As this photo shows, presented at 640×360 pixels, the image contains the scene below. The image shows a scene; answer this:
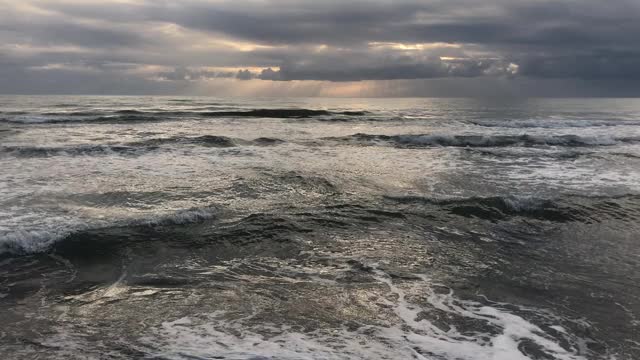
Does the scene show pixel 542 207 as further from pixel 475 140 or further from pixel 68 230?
pixel 475 140

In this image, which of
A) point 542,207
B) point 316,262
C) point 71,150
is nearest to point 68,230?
point 316,262

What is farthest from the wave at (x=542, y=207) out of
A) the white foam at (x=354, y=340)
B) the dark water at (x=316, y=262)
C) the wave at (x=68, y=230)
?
the white foam at (x=354, y=340)

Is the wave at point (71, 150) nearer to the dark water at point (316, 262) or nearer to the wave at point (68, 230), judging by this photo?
the dark water at point (316, 262)

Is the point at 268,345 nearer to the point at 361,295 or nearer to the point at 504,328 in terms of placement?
the point at 361,295

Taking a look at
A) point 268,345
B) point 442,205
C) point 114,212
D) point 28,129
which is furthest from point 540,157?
point 28,129

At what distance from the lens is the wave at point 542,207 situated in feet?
35.8

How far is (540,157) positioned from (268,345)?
1951 cm

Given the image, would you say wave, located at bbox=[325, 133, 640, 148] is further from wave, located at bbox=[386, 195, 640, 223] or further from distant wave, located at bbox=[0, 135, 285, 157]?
wave, located at bbox=[386, 195, 640, 223]

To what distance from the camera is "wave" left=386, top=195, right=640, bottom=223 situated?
10.9m

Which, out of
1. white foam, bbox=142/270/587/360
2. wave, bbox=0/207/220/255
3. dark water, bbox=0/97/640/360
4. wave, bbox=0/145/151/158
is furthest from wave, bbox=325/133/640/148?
white foam, bbox=142/270/587/360

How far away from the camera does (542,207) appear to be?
454 inches

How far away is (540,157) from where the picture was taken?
21.8m

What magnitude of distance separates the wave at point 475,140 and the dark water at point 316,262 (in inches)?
372

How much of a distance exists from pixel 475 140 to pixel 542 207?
56.2ft
